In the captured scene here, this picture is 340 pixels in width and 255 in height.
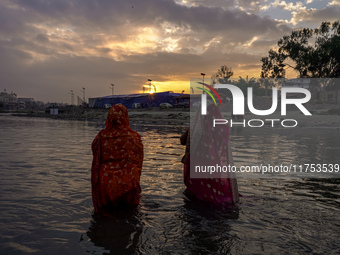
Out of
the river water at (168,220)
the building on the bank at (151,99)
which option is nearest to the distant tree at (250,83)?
the building on the bank at (151,99)

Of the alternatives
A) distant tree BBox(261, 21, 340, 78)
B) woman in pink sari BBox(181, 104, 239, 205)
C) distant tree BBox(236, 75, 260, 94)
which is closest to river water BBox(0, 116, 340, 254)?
woman in pink sari BBox(181, 104, 239, 205)

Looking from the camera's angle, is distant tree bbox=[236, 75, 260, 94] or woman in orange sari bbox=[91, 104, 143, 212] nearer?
woman in orange sari bbox=[91, 104, 143, 212]

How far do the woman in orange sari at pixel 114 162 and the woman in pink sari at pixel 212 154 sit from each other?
0.91 metres

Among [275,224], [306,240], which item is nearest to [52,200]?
[275,224]

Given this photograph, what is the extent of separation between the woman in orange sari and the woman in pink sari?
35.8 inches

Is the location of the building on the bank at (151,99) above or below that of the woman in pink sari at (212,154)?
above

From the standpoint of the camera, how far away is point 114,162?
4520mm

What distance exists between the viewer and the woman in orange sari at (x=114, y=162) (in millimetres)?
4449

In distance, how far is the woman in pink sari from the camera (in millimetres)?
4527

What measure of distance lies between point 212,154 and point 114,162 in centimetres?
145

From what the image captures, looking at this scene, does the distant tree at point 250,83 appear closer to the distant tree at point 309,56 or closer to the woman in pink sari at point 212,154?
the distant tree at point 309,56

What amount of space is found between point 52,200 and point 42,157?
4.93 meters

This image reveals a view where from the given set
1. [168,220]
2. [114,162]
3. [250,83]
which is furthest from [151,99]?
[168,220]

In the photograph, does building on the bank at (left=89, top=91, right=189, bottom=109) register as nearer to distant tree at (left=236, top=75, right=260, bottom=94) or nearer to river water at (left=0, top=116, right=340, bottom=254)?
distant tree at (left=236, top=75, right=260, bottom=94)
